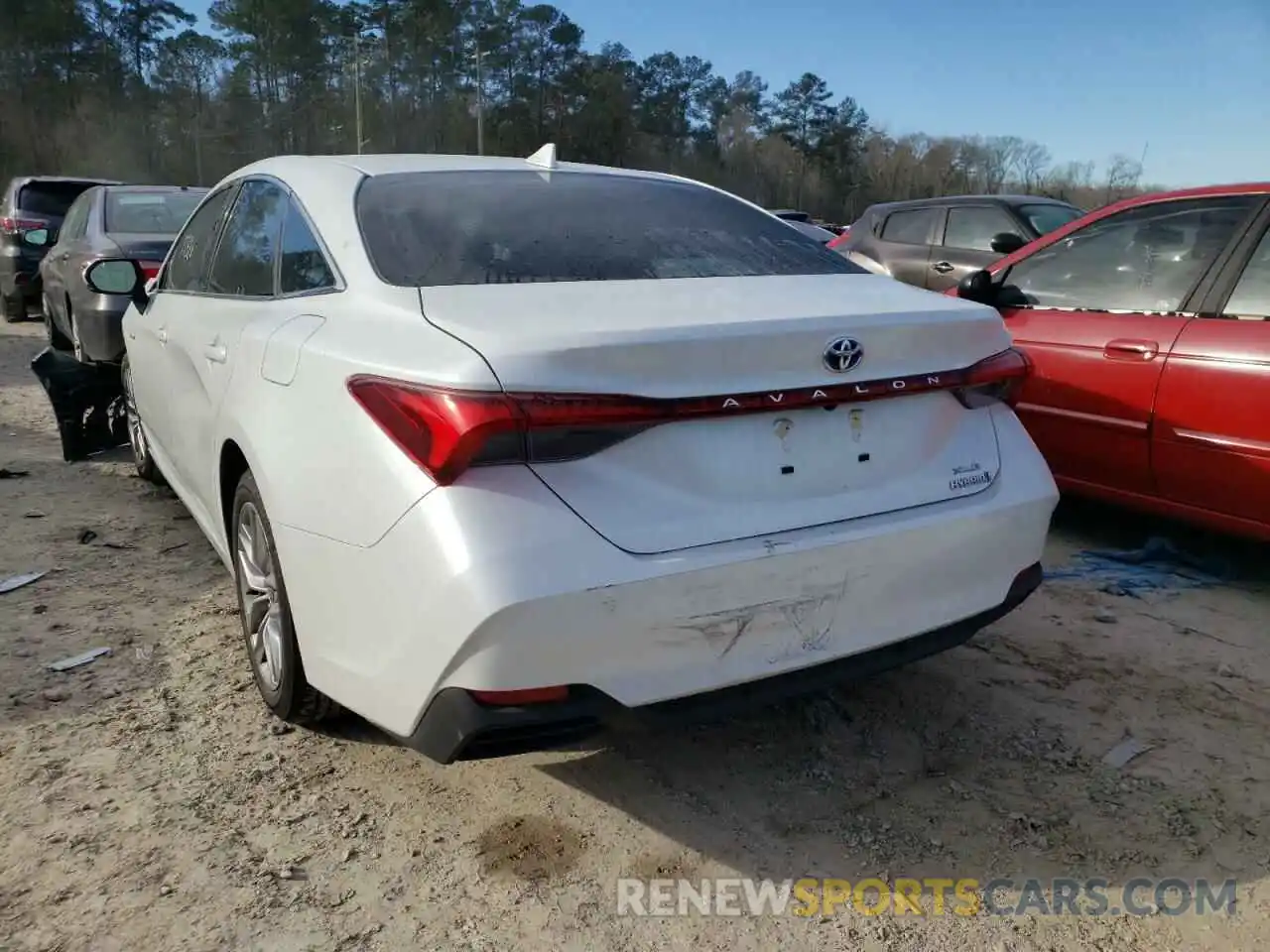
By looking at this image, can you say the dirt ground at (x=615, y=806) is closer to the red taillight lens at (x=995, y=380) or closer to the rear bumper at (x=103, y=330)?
the red taillight lens at (x=995, y=380)

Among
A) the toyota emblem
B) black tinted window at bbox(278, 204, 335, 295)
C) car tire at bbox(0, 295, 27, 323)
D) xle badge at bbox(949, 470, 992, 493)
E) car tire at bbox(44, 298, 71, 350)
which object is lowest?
car tire at bbox(0, 295, 27, 323)

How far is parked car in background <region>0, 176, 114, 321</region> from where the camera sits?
11.5 m

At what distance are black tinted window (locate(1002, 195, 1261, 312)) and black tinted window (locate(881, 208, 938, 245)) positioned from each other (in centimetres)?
510

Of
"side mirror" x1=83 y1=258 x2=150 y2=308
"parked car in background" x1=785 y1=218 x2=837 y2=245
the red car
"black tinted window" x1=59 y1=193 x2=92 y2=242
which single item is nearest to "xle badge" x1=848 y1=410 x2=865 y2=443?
"parked car in background" x1=785 y1=218 x2=837 y2=245

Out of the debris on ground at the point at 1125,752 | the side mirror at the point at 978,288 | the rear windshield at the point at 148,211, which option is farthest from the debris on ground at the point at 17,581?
the side mirror at the point at 978,288

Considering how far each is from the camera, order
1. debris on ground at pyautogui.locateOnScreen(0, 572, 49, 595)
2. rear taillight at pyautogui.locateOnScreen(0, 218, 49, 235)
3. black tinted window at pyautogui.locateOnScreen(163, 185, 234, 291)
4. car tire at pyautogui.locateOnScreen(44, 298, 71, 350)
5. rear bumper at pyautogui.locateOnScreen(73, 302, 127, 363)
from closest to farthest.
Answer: black tinted window at pyautogui.locateOnScreen(163, 185, 234, 291)
debris on ground at pyautogui.locateOnScreen(0, 572, 49, 595)
rear bumper at pyautogui.locateOnScreen(73, 302, 127, 363)
car tire at pyautogui.locateOnScreen(44, 298, 71, 350)
rear taillight at pyautogui.locateOnScreen(0, 218, 49, 235)

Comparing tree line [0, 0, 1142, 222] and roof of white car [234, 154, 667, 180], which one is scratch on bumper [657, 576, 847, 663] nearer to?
roof of white car [234, 154, 667, 180]

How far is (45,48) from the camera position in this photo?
1742 inches

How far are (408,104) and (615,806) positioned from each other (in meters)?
57.3

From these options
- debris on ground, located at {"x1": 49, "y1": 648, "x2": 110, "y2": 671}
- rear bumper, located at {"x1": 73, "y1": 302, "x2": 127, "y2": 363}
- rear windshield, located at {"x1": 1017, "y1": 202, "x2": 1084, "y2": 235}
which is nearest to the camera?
debris on ground, located at {"x1": 49, "y1": 648, "x2": 110, "y2": 671}

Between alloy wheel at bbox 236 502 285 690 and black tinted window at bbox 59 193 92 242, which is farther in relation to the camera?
black tinted window at bbox 59 193 92 242

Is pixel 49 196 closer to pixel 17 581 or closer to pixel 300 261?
pixel 17 581

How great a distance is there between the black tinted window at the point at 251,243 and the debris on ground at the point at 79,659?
1.23 metres

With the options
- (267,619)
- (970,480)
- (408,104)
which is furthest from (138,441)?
(408,104)
